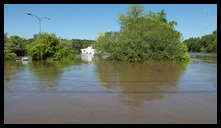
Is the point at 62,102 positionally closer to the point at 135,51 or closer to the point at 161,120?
the point at 161,120

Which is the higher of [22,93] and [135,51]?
[135,51]

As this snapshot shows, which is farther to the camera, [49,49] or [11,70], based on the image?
[49,49]

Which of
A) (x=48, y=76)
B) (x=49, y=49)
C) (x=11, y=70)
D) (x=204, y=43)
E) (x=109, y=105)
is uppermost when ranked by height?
(x=204, y=43)

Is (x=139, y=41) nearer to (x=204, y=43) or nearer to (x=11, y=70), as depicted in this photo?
(x=11, y=70)

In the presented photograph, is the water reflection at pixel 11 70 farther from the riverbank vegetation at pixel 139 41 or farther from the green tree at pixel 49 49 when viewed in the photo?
the riverbank vegetation at pixel 139 41

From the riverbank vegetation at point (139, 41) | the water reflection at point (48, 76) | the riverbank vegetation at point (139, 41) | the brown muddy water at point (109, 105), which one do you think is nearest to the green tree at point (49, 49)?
the riverbank vegetation at point (139, 41)

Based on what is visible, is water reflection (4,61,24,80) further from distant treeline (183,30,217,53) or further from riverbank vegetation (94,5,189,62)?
distant treeline (183,30,217,53)

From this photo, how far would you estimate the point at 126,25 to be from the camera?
21828mm

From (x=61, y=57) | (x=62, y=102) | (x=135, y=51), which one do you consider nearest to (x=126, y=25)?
(x=135, y=51)

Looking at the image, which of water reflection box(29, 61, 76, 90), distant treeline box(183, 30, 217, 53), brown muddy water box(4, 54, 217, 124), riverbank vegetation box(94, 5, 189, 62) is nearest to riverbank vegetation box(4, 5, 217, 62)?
riverbank vegetation box(94, 5, 189, 62)

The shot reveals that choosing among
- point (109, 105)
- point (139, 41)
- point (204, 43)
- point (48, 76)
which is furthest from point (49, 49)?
point (204, 43)

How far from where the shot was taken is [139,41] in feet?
66.2
